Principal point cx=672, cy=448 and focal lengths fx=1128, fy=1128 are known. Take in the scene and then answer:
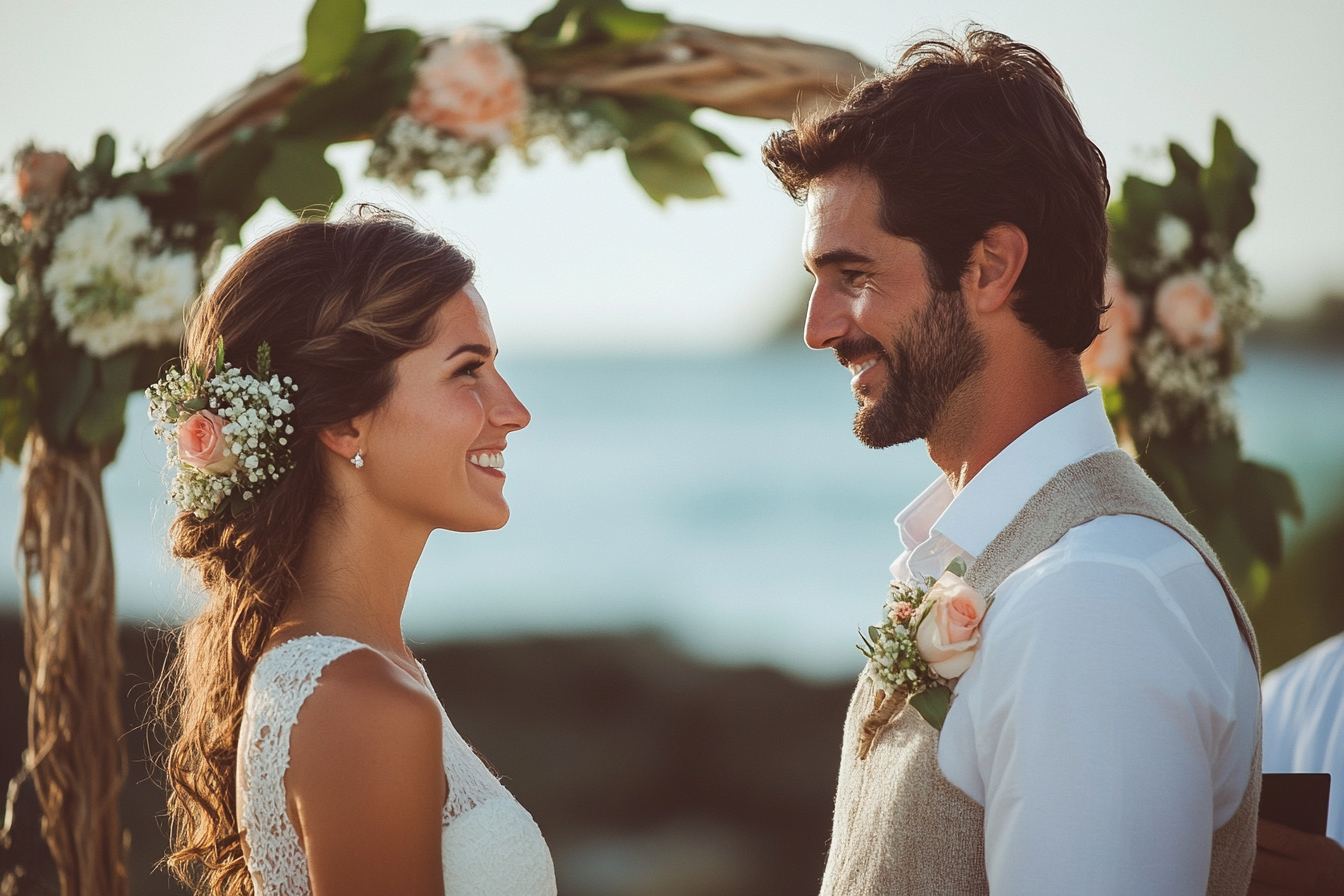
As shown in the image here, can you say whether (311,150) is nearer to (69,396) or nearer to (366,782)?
(69,396)

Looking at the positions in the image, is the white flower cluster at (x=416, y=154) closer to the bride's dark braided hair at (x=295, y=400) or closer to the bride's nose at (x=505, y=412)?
the bride's dark braided hair at (x=295, y=400)

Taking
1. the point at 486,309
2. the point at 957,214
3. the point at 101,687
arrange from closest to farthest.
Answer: the point at 957,214 → the point at 486,309 → the point at 101,687

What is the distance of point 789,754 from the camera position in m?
Answer: 10.8

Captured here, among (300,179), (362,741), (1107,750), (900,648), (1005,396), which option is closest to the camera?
(1107,750)

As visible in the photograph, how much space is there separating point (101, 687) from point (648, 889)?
9612 mm

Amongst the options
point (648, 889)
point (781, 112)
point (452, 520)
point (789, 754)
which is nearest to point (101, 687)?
point (452, 520)

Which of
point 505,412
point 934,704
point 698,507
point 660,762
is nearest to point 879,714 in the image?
point 934,704

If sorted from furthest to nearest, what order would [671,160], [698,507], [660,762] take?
1. [698,507]
2. [660,762]
3. [671,160]

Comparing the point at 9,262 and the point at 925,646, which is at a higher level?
the point at 9,262

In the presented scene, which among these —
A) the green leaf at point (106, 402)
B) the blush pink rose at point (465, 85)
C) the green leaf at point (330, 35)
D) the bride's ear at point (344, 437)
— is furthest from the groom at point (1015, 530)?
the green leaf at point (106, 402)

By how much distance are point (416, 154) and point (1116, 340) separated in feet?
6.84

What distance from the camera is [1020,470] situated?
2061mm

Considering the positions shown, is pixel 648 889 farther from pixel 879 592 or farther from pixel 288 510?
pixel 879 592

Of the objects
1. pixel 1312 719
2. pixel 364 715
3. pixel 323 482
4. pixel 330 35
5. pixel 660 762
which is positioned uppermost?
pixel 330 35
